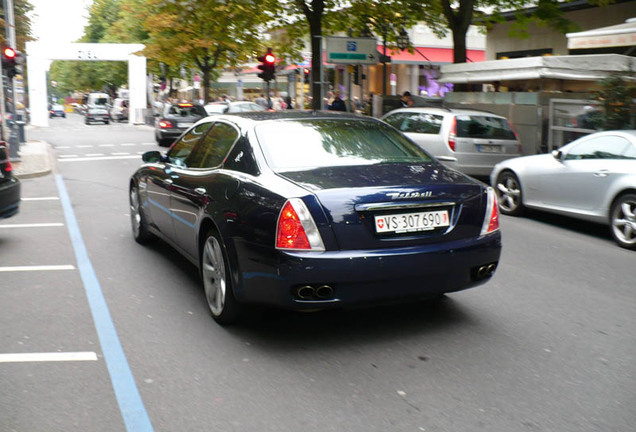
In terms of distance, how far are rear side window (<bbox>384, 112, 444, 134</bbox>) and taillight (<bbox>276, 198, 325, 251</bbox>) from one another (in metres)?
9.97

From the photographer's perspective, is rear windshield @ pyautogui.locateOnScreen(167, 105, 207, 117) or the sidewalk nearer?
the sidewalk

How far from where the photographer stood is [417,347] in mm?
4672

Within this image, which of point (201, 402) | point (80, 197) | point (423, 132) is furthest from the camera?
point (423, 132)

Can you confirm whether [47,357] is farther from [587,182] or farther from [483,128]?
[483,128]

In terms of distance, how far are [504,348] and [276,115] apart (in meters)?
2.53

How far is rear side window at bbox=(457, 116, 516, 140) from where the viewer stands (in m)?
13.8

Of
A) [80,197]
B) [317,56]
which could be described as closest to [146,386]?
[80,197]

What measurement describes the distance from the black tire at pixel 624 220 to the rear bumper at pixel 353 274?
4506 mm

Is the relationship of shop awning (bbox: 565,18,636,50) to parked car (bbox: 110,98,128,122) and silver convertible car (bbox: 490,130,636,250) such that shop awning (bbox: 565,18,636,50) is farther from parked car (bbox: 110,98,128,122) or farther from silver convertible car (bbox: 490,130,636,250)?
parked car (bbox: 110,98,128,122)

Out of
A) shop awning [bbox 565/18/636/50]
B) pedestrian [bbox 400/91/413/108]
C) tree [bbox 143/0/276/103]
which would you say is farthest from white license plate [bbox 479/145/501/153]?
tree [bbox 143/0/276/103]

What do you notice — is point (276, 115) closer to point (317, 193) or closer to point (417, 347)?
point (317, 193)

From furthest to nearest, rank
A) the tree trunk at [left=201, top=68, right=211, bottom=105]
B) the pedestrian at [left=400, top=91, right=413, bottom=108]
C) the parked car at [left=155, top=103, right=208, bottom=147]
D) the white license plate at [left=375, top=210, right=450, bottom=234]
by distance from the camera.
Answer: the tree trunk at [left=201, top=68, right=211, bottom=105], the parked car at [left=155, top=103, right=208, bottom=147], the pedestrian at [left=400, top=91, right=413, bottom=108], the white license plate at [left=375, top=210, right=450, bottom=234]

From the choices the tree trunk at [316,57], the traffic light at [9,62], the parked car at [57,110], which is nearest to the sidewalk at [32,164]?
the traffic light at [9,62]

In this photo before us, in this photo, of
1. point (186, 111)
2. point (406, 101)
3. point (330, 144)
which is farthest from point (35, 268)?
point (186, 111)
